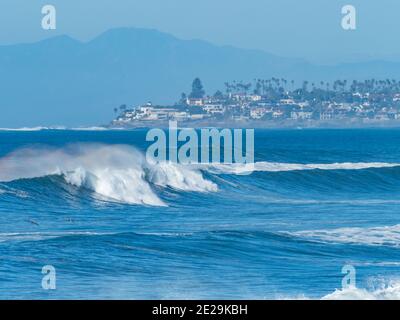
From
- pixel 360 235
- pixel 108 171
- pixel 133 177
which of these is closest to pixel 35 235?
pixel 360 235

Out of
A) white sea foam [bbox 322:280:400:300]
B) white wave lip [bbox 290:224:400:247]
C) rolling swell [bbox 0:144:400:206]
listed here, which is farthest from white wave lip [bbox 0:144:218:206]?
white sea foam [bbox 322:280:400:300]

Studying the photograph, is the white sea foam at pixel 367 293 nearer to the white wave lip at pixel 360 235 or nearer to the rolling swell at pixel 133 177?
the white wave lip at pixel 360 235

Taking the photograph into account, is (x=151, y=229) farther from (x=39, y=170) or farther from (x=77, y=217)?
(x=39, y=170)

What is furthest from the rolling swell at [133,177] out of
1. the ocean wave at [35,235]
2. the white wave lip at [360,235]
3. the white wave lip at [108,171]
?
the white wave lip at [360,235]

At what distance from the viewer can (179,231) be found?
2433 cm

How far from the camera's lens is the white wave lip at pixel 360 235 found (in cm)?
2258

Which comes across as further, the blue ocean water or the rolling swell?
the rolling swell

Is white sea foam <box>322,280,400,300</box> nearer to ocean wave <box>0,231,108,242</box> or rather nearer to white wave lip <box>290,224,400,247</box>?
white wave lip <box>290,224,400,247</box>

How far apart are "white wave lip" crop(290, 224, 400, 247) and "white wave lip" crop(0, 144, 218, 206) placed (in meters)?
9.28

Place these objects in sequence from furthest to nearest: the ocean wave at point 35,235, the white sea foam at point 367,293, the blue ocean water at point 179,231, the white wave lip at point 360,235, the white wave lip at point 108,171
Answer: the white wave lip at point 108,171, the white wave lip at point 360,235, the ocean wave at point 35,235, the blue ocean water at point 179,231, the white sea foam at point 367,293

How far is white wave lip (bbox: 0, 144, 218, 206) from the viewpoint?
34.8 m

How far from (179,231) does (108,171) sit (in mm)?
12640

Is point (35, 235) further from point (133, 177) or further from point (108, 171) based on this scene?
point (133, 177)

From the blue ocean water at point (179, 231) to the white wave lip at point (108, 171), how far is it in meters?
0.07
